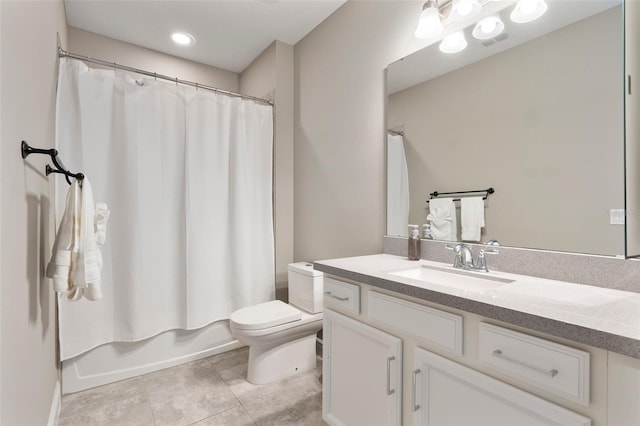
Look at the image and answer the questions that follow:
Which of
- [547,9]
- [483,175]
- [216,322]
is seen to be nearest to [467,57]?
[547,9]

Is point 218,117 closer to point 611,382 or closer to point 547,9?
point 547,9

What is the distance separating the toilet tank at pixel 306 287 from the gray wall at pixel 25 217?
4.68 feet

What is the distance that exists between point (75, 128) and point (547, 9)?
2.60 m

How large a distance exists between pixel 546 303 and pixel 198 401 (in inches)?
75.9

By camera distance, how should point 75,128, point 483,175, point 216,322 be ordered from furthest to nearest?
point 216,322 → point 75,128 → point 483,175

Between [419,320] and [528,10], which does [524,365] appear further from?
[528,10]

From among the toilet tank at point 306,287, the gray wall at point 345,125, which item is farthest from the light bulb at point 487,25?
the toilet tank at point 306,287

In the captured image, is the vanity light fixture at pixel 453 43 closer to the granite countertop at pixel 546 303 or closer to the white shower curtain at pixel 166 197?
the granite countertop at pixel 546 303

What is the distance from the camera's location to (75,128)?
75.9 inches

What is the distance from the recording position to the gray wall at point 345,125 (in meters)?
1.91

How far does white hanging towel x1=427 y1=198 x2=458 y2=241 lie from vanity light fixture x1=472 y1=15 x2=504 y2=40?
0.78 meters

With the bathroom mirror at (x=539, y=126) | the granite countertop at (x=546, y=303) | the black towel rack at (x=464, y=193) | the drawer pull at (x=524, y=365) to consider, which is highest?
the bathroom mirror at (x=539, y=126)

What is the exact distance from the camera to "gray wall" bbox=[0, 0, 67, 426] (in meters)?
0.89

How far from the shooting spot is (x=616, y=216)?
1.06 m
